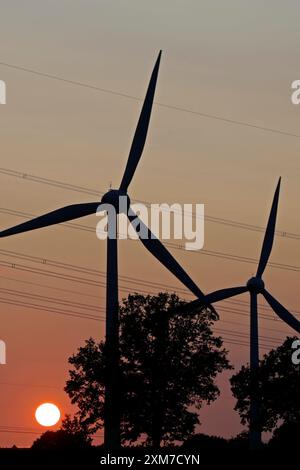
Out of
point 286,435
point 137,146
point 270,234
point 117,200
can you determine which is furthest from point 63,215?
point 286,435

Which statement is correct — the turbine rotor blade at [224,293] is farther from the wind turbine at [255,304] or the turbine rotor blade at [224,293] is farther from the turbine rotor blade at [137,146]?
the turbine rotor blade at [137,146]

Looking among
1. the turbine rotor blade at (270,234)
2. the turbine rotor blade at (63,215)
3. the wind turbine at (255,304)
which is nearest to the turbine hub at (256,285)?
the wind turbine at (255,304)

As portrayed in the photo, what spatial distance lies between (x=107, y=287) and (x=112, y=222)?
6704 millimetres

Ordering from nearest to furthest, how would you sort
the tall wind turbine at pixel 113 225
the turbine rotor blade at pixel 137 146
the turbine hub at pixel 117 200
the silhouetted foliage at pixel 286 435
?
the tall wind turbine at pixel 113 225 → the turbine rotor blade at pixel 137 146 → the turbine hub at pixel 117 200 → the silhouetted foliage at pixel 286 435

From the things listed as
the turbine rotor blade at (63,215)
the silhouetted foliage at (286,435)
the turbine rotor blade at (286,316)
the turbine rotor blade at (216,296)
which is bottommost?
the silhouetted foliage at (286,435)

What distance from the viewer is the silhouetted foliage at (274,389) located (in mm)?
170625

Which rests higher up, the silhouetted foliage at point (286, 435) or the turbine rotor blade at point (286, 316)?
the turbine rotor blade at point (286, 316)

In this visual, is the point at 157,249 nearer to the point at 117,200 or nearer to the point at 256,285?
the point at 117,200

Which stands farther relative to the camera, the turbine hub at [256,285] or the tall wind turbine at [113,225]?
the turbine hub at [256,285]

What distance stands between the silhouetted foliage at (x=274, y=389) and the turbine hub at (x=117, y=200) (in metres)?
52.4
